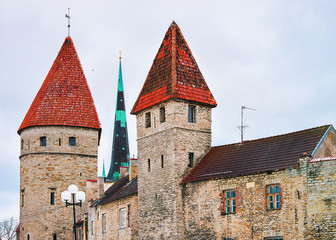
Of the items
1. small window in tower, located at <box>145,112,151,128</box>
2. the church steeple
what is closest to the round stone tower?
small window in tower, located at <box>145,112,151,128</box>

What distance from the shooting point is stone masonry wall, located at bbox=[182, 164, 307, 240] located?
28.5 meters

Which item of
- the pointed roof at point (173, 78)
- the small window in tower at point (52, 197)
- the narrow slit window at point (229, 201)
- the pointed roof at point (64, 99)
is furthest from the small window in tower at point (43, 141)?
the narrow slit window at point (229, 201)

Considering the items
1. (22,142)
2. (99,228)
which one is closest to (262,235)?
(99,228)

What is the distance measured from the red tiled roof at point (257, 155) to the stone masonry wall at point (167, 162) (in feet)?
2.66

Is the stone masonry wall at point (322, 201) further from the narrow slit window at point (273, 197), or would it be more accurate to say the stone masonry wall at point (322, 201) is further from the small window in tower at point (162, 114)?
the small window in tower at point (162, 114)

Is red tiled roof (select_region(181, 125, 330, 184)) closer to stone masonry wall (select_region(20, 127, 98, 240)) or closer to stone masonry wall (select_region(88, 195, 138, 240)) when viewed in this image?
stone masonry wall (select_region(88, 195, 138, 240))

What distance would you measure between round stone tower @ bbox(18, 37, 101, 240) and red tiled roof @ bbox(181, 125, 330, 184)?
17.7m

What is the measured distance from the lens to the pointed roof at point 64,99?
5084 centimetres

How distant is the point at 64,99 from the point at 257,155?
2373 cm

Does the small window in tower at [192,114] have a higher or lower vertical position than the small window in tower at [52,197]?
higher

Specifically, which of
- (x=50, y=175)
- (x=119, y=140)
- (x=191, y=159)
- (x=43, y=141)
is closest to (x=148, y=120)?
(x=191, y=159)

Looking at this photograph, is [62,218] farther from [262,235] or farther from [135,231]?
[262,235]

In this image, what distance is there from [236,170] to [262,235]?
11.9ft

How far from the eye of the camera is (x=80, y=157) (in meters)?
51.2
